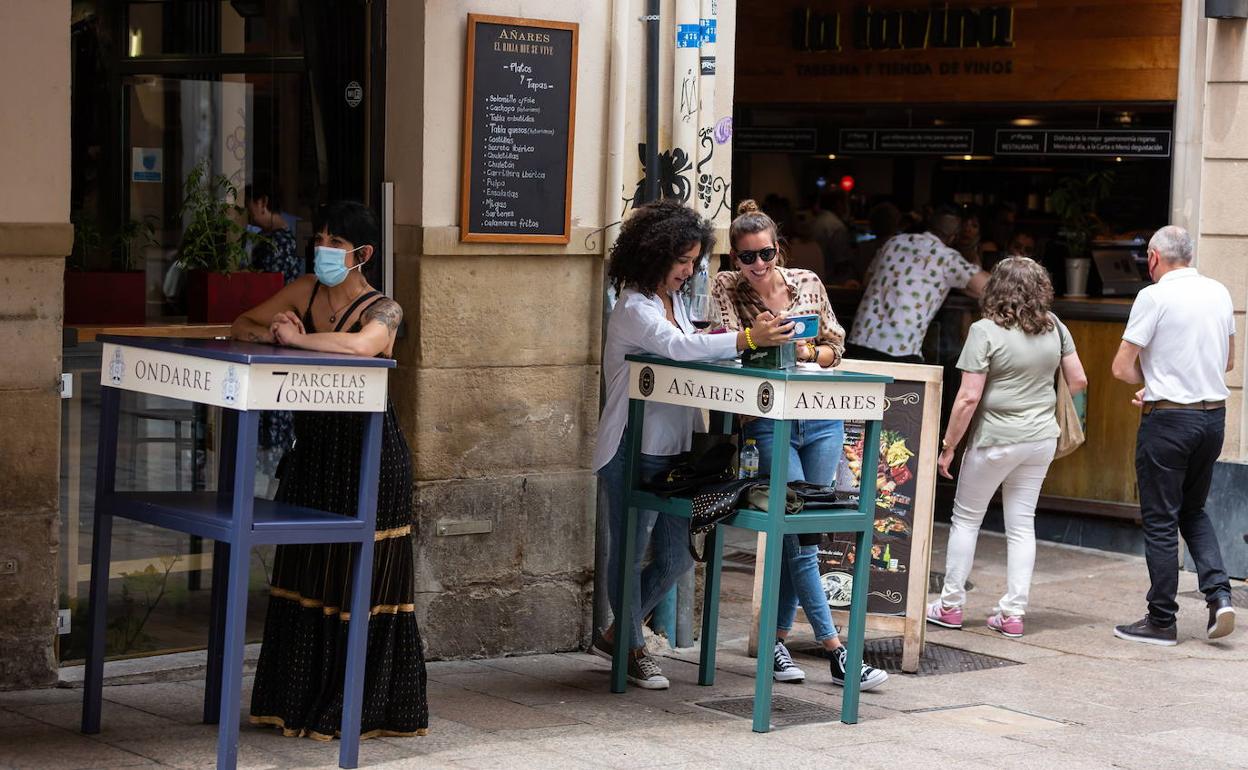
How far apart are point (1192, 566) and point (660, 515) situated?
14.2 ft

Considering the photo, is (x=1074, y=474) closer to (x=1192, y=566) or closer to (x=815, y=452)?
(x=1192, y=566)

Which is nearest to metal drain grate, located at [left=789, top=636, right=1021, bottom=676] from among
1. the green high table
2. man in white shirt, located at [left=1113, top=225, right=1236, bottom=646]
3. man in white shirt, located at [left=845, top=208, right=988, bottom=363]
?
man in white shirt, located at [left=1113, top=225, right=1236, bottom=646]

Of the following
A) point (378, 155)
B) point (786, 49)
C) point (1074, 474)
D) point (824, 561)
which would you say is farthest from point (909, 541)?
point (786, 49)

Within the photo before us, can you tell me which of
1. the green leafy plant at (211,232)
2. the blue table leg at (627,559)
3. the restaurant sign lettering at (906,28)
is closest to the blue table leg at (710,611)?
the blue table leg at (627,559)

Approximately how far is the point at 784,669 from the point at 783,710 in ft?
1.45

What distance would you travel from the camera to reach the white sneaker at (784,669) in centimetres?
706

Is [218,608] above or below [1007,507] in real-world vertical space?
below

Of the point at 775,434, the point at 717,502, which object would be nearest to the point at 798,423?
the point at 717,502

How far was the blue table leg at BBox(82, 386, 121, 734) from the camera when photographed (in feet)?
18.8

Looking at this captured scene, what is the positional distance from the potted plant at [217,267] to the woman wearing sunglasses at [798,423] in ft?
6.01

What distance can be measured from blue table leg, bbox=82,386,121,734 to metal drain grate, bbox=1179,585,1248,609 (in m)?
5.68

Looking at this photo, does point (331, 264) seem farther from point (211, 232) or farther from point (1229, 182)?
point (1229, 182)

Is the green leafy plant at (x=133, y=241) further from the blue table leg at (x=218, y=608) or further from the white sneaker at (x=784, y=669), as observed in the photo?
the white sneaker at (x=784, y=669)

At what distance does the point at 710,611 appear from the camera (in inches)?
274
